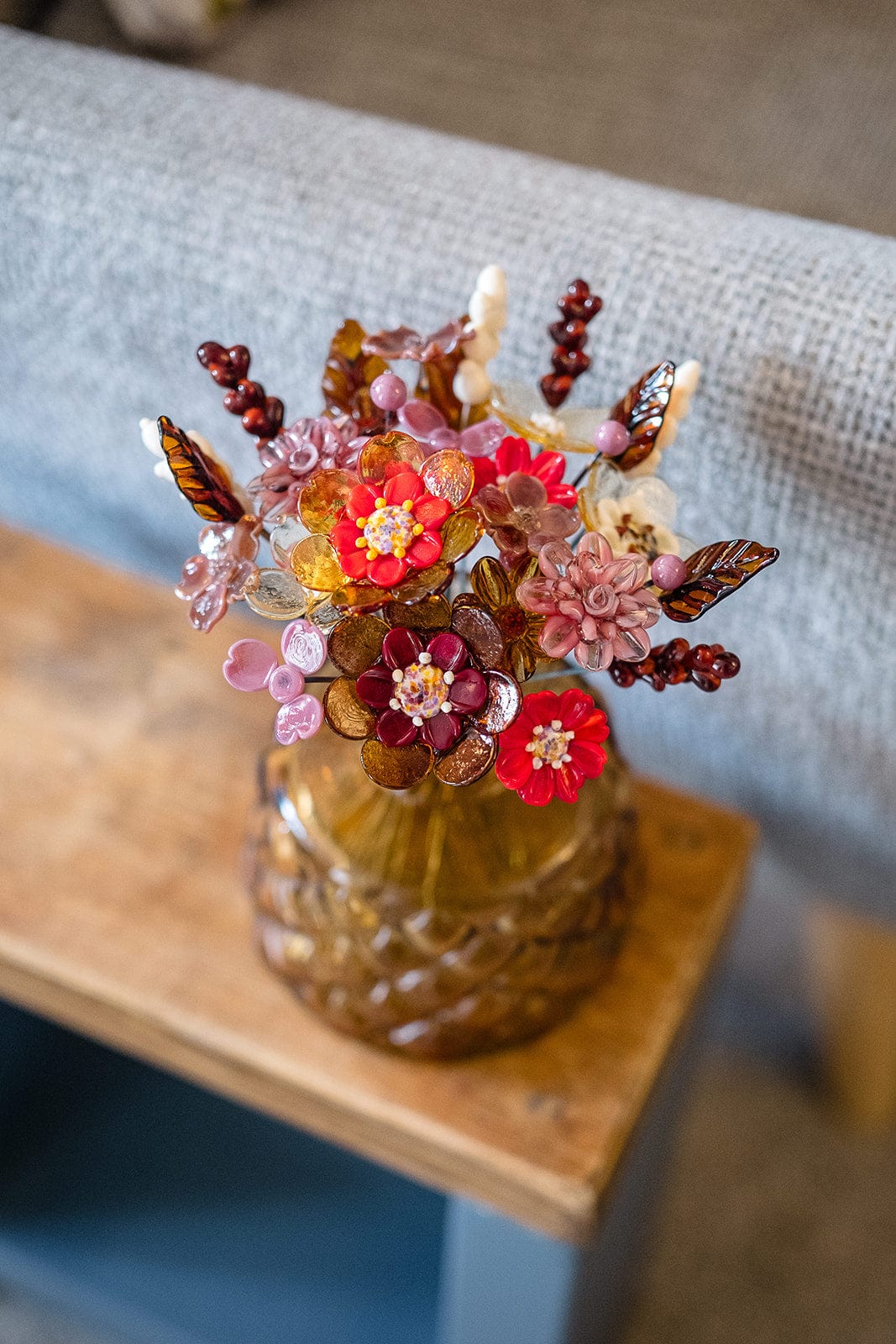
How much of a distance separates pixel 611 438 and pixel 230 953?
0.33 meters

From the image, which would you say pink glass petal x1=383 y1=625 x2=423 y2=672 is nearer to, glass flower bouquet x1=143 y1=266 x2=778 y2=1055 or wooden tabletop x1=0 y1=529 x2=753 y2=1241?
glass flower bouquet x1=143 y1=266 x2=778 y2=1055

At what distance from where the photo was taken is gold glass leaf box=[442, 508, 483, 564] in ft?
1.07

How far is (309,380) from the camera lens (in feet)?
1.84

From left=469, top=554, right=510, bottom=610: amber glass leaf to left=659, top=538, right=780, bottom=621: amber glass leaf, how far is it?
0.16 feet

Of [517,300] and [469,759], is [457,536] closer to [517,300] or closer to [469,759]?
[469,759]

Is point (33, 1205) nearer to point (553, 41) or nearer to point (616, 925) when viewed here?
point (616, 925)

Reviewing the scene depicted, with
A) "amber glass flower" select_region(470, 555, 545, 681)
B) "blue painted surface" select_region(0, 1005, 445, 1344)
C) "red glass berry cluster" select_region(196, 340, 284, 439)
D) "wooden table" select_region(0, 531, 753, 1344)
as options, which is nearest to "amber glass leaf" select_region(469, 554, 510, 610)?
"amber glass flower" select_region(470, 555, 545, 681)

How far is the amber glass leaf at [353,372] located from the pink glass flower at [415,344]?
0.01m

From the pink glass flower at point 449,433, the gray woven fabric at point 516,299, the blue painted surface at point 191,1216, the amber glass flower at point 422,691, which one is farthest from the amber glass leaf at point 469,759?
the blue painted surface at point 191,1216

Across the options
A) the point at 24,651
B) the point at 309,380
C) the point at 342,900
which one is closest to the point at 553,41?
the point at 309,380

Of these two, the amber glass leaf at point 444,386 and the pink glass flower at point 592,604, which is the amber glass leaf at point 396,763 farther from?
the amber glass leaf at point 444,386

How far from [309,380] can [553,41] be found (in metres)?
0.54

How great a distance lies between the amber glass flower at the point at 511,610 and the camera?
33 cm

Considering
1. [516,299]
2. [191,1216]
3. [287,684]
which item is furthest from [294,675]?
[191,1216]
